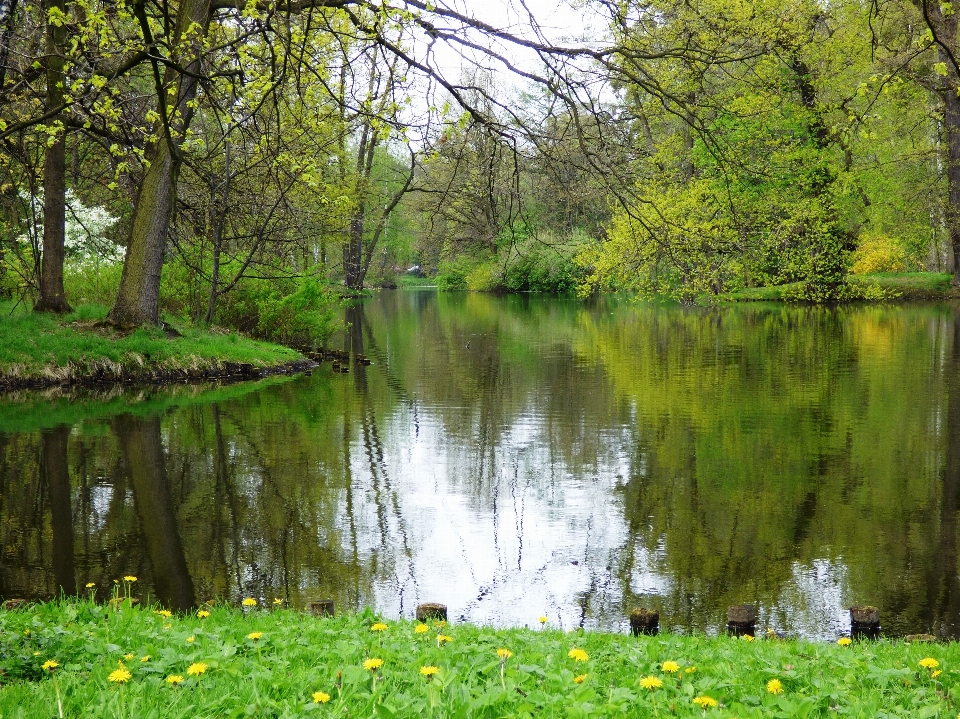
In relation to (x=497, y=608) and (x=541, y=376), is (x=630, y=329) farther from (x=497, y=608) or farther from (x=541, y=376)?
(x=497, y=608)

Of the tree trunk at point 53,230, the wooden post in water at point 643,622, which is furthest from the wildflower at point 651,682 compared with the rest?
the tree trunk at point 53,230

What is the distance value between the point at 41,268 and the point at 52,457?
8.55 m

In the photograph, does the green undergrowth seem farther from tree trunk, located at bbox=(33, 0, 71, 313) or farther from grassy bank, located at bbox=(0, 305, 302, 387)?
tree trunk, located at bbox=(33, 0, 71, 313)

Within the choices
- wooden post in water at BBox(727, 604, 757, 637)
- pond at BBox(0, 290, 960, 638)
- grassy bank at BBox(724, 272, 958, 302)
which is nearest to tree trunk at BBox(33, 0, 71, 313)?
pond at BBox(0, 290, 960, 638)

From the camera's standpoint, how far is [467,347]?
990 inches

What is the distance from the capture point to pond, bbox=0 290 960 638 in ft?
22.2

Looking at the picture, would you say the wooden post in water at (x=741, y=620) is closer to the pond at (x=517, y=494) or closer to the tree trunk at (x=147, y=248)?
the pond at (x=517, y=494)

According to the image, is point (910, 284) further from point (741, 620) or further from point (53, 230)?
point (741, 620)

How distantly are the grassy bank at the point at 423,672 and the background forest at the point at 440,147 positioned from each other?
2940 mm

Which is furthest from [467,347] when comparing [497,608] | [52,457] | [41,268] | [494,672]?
[494,672]

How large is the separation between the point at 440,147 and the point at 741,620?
187 inches

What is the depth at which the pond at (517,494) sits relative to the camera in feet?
22.2

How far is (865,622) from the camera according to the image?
229 inches

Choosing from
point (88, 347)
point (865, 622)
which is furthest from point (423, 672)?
point (88, 347)
